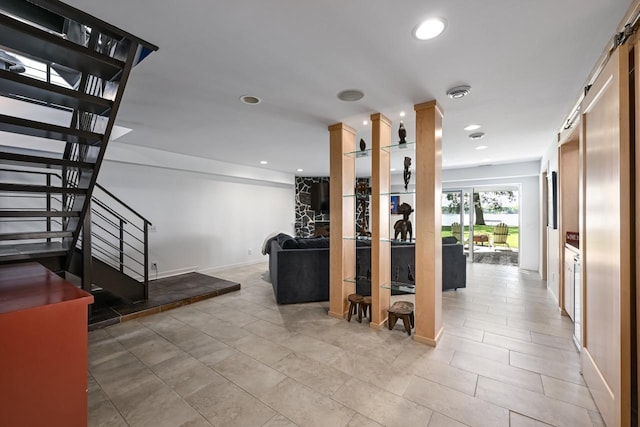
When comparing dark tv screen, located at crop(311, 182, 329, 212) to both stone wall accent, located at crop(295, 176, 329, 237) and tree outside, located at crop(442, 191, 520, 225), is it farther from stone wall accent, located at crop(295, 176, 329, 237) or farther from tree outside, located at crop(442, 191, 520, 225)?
tree outside, located at crop(442, 191, 520, 225)

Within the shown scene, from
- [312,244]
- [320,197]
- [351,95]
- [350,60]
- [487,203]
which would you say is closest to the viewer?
[350,60]

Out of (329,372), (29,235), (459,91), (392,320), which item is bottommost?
(329,372)

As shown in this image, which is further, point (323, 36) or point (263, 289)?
point (263, 289)

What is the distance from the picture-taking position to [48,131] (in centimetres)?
182

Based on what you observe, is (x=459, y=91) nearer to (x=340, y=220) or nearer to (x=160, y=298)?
(x=340, y=220)

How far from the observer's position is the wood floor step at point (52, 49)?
134 centimetres

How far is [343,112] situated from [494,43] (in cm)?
152

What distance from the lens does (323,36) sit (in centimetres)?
165

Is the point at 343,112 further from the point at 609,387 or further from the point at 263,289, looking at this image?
the point at 263,289

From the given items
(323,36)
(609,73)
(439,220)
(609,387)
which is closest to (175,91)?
(323,36)

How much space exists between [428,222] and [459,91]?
1.22 metres

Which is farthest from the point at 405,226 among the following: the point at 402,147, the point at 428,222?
the point at 402,147

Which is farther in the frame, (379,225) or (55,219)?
(55,219)

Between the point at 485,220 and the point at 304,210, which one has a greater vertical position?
the point at 304,210
